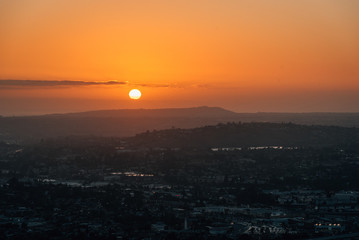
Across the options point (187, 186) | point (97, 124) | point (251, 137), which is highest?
point (97, 124)

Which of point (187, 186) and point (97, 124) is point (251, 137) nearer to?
point (187, 186)

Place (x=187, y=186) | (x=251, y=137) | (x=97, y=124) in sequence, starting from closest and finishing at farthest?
(x=187, y=186), (x=251, y=137), (x=97, y=124)

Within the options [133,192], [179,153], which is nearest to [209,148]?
[179,153]

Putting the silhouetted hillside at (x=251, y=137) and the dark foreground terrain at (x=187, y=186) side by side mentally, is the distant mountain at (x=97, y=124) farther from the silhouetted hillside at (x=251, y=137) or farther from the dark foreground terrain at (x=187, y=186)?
the dark foreground terrain at (x=187, y=186)

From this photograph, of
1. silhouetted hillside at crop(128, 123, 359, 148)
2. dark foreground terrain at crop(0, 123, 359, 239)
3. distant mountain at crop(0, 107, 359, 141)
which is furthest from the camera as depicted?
distant mountain at crop(0, 107, 359, 141)

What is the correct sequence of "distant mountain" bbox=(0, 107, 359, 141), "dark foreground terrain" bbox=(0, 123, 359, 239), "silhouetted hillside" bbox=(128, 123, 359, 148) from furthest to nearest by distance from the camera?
"distant mountain" bbox=(0, 107, 359, 141) < "silhouetted hillside" bbox=(128, 123, 359, 148) < "dark foreground terrain" bbox=(0, 123, 359, 239)

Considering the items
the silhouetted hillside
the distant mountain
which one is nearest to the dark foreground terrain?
the silhouetted hillside

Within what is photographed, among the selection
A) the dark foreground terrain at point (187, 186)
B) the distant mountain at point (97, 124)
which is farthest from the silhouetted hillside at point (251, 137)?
the distant mountain at point (97, 124)

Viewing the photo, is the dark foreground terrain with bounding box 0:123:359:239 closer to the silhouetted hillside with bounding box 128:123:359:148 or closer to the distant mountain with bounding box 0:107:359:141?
the silhouetted hillside with bounding box 128:123:359:148

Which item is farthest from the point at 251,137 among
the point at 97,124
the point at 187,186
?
the point at 97,124
